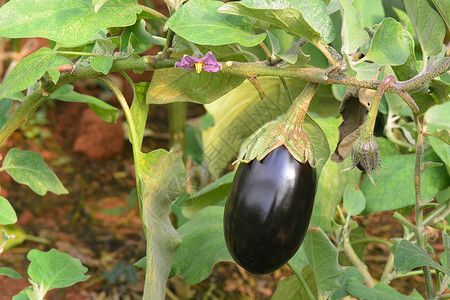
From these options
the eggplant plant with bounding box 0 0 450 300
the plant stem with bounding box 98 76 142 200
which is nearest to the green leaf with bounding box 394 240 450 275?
the eggplant plant with bounding box 0 0 450 300

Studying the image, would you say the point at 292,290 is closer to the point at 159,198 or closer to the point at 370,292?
the point at 370,292

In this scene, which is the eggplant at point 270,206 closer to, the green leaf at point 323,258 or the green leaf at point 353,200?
the green leaf at point 323,258

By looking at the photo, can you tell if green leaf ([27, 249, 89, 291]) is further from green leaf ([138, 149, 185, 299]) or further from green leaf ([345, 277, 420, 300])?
green leaf ([345, 277, 420, 300])

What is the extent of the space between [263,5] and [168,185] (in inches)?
7.3

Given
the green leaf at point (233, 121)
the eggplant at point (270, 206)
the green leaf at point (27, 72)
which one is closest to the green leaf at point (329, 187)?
the green leaf at point (233, 121)

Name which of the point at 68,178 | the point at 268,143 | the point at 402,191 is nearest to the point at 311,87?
the point at 268,143

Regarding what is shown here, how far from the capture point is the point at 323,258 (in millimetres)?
497

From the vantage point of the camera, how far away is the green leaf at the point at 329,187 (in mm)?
602

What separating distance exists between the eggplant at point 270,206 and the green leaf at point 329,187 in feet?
0.70

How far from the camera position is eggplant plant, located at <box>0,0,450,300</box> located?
0.36 m

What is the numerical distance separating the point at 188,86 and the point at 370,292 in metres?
0.25

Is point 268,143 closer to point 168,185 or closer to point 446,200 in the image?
point 168,185

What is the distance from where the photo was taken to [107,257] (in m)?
1.24

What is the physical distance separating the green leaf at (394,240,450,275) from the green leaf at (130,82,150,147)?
0.81 feet
